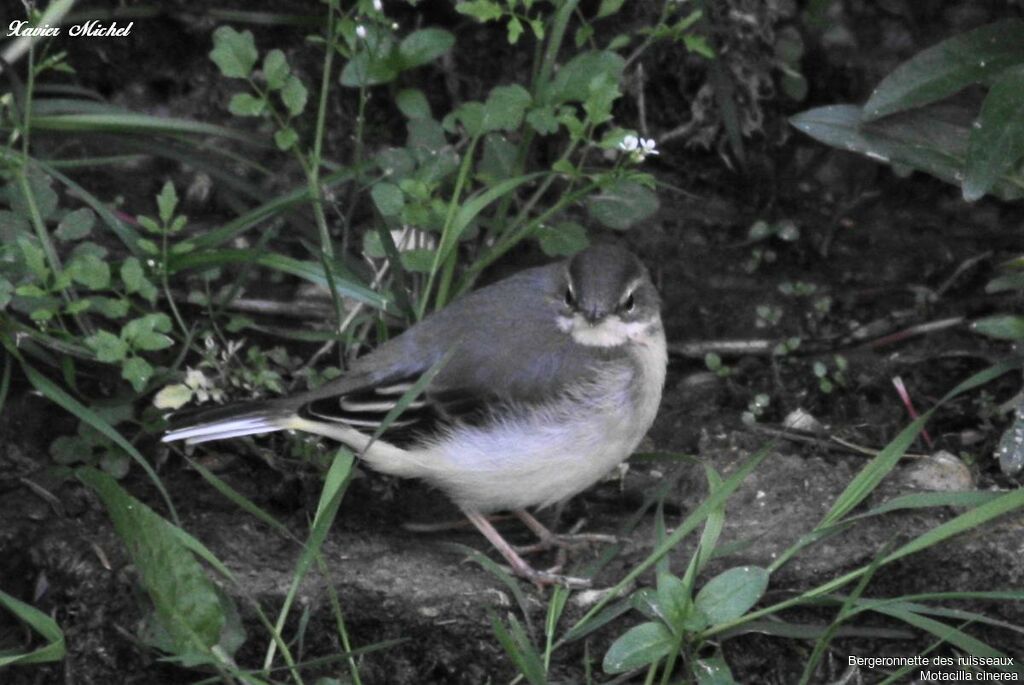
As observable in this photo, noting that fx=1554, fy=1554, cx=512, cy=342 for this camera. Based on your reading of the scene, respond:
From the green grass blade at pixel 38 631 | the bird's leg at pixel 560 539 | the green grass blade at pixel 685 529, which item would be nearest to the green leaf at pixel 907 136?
the green grass blade at pixel 685 529

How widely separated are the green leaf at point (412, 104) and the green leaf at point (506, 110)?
0.46 metres

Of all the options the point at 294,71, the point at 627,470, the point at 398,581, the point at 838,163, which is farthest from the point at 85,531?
the point at 838,163

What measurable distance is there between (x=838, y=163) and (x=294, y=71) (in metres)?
2.65

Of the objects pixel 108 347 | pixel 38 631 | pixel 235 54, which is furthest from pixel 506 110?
pixel 38 631

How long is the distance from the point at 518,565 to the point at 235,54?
2309mm

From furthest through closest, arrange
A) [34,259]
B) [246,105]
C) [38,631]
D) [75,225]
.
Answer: [246,105], [75,225], [34,259], [38,631]

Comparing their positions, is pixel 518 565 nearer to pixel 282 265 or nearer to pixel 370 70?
pixel 282 265

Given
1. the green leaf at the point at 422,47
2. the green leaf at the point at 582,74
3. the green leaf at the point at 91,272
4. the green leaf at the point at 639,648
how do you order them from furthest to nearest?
1. the green leaf at the point at 422,47
2. the green leaf at the point at 582,74
3. the green leaf at the point at 91,272
4. the green leaf at the point at 639,648

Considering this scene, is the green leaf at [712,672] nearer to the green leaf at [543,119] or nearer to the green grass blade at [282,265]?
the green grass blade at [282,265]

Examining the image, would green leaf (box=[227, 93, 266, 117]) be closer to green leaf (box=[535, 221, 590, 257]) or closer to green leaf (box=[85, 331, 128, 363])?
green leaf (box=[85, 331, 128, 363])

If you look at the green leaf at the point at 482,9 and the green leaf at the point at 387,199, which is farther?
the green leaf at the point at 387,199

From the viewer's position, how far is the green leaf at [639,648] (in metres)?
4.71

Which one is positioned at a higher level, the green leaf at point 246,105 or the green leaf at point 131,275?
the green leaf at point 246,105

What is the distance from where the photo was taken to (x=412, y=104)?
21.6 feet
